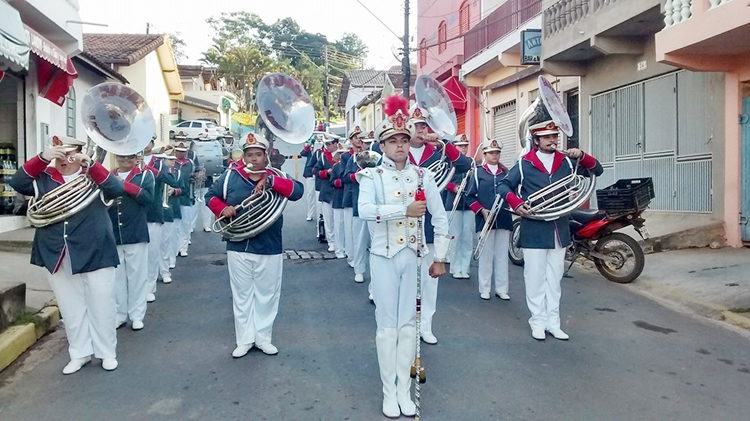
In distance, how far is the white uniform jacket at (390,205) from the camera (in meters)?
4.64

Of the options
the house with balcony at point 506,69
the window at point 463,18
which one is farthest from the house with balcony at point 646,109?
the window at point 463,18

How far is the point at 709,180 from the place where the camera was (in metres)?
11.4

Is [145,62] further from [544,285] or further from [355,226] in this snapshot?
[544,285]

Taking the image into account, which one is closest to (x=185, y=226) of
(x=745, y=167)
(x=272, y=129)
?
(x=272, y=129)

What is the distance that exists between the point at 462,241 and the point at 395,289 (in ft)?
16.7

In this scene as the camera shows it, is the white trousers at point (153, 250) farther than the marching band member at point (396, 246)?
Yes

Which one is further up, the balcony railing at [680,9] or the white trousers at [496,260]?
the balcony railing at [680,9]

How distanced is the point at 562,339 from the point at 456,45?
801 inches

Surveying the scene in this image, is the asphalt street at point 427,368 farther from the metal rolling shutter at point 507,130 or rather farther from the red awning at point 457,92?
the red awning at point 457,92

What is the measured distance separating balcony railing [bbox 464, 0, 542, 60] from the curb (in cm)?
1348

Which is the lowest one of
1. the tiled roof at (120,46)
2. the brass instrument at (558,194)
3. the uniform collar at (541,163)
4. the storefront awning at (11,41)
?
the brass instrument at (558,194)

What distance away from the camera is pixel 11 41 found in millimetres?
9180

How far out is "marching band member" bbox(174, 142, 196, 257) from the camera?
10.9m

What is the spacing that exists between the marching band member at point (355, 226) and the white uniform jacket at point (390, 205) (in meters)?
4.31
